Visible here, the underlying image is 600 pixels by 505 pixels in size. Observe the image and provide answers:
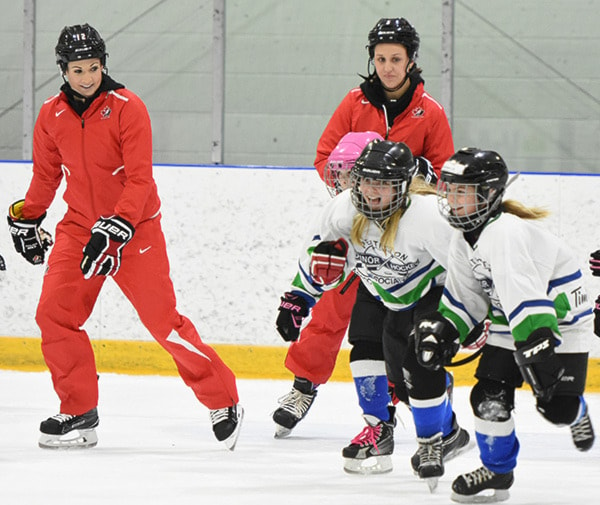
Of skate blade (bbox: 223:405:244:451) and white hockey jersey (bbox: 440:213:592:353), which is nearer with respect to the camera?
white hockey jersey (bbox: 440:213:592:353)

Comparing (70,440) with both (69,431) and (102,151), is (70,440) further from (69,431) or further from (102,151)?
(102,151)

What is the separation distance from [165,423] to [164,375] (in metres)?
1.26

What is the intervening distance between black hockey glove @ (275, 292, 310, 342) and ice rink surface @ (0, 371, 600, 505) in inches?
16.7

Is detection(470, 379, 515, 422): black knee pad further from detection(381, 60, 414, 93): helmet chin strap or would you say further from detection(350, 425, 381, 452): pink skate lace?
detection(381, 60, 414, 93): helmet chin strap

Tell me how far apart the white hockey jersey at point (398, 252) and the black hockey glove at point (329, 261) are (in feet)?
0.16

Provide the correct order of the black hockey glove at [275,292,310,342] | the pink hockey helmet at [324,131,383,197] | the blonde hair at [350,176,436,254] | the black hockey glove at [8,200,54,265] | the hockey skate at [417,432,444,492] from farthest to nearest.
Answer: the black hockey glove at [8,200,54,265] → the pink hockey helmet at [324,131,383,197] → the black hockey glove at [275,292,310,342] → the blonde hair at [350,176,436,254] → the hockey skate at [417,432,444,492]

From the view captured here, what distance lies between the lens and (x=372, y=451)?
3863 millimetres

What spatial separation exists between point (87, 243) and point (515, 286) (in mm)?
1573

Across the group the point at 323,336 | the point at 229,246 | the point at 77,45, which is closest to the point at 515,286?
the point at 323,336

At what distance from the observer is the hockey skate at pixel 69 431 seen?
422cm

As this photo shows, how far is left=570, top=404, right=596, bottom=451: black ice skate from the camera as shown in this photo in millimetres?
3537

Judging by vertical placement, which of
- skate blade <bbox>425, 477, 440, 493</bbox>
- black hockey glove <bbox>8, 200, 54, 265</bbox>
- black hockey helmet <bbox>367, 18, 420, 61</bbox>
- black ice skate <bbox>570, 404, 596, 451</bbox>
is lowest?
skate blade <bbox>425, 477, 440, 493</bbox>

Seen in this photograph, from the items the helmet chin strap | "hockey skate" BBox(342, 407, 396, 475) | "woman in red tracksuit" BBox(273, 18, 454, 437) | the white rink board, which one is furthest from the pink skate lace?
the white rink board

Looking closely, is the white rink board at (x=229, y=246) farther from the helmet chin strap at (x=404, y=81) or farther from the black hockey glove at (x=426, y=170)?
the black hockey glove at (x=426, y=170)
